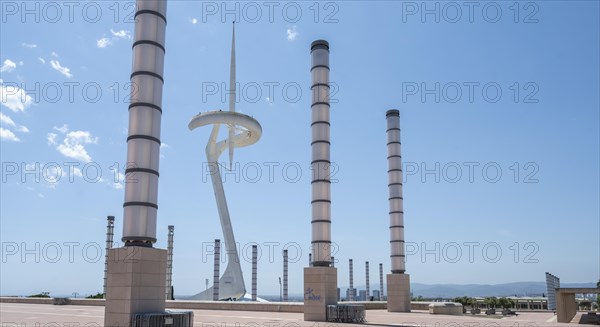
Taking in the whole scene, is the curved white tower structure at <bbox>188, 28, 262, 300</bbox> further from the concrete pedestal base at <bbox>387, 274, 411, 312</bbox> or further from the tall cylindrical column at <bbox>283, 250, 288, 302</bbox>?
the concrete pedestal base at <bbox>387, 274, 411, 312</bbox>

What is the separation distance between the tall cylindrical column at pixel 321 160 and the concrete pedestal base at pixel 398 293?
10.7 m

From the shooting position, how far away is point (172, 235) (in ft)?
245

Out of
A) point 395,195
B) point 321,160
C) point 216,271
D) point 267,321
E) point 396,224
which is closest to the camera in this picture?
point 267,321

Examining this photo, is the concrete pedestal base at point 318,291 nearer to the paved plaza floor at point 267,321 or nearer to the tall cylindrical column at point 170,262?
the paved plaza floor at point 267,321

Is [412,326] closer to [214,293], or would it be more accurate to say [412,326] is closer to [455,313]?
[455,313]

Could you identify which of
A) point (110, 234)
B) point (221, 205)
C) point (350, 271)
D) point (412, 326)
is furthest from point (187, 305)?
point (350, 271)

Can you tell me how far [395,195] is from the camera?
145 feet

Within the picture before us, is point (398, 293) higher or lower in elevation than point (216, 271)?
lower

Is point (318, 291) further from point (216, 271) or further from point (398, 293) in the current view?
point (216, 271)

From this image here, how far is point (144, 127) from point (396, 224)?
25718 millimetres

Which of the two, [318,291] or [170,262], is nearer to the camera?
[318,291]

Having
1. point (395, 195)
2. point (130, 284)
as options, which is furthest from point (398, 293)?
point (130, 284)

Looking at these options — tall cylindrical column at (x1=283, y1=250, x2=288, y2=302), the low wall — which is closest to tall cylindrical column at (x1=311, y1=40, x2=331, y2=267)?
the low wall

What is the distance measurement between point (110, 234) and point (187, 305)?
75.9 feet
